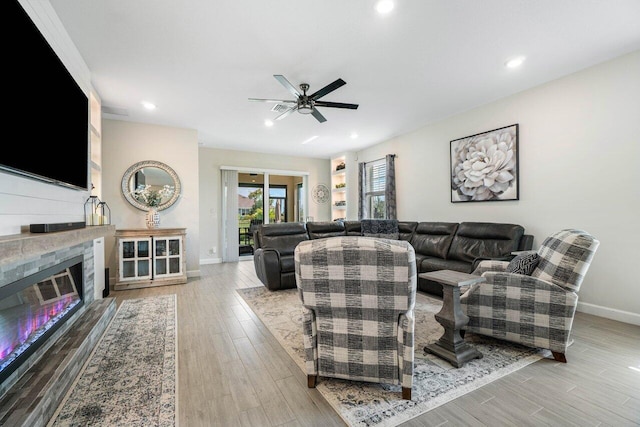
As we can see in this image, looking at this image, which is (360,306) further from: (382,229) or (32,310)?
(382,229)

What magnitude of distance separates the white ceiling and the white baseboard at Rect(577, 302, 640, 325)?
2.66 meters

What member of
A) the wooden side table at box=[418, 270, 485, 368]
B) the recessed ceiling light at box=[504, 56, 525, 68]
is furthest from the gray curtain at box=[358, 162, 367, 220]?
the wooden side table at box=[418, 270, 485, 368]

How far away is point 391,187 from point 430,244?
1.78 meters

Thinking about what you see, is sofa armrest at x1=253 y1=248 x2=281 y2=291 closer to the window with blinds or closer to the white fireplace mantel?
the white fireplace mantel

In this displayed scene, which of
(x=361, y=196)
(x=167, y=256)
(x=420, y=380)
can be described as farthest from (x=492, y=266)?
(x=167, y=256)

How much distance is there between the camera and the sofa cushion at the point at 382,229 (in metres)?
5.00

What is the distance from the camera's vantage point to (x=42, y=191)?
6.26ft

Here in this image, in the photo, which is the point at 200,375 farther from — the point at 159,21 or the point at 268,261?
the point at 159,21

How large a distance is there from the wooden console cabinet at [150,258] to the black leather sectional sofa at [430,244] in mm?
1283

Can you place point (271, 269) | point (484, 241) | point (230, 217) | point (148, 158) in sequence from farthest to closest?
point (230, 217)
point (148, 158)
point (271, 269)
point (484, 241)

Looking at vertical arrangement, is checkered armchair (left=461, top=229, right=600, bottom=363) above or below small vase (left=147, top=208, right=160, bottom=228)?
below

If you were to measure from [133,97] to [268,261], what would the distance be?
288cm

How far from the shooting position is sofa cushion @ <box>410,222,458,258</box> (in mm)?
4129

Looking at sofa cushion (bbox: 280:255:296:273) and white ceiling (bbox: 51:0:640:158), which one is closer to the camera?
white ceiling (bbox: 51:0:640:158)
